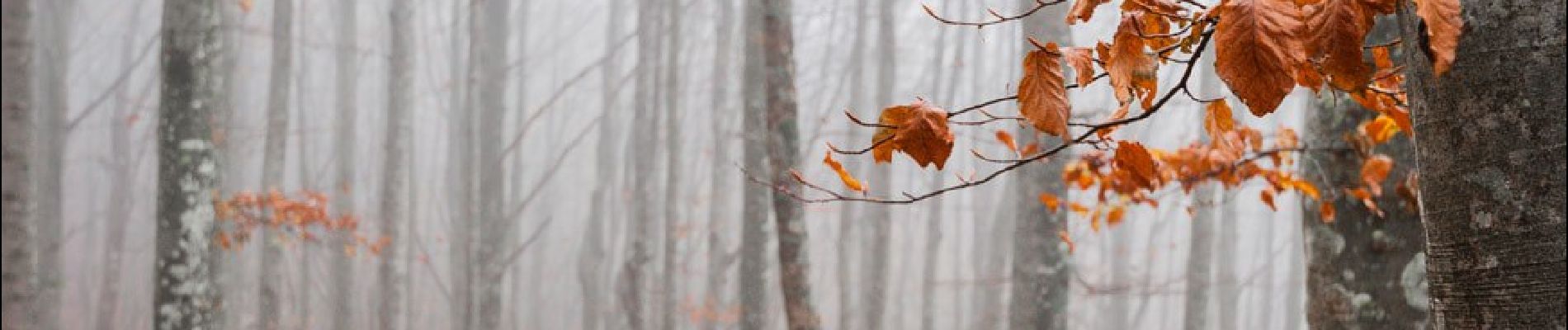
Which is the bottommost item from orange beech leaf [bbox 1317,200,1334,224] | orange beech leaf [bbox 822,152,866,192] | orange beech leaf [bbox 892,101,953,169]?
orange beech leaf [bbox 1317,200,1334,224]

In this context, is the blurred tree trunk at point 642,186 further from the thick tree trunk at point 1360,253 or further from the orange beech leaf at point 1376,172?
the orange beech leaf at point 1376,172

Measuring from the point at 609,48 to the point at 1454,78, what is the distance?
20.3 m

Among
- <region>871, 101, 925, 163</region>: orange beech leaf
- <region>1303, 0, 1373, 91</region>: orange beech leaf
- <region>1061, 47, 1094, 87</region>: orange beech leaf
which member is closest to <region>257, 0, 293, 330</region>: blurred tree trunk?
<region>871, 101, 925, 163</region>: orange beech leaf

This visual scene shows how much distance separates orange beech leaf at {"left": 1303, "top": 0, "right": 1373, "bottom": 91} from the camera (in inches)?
48.9

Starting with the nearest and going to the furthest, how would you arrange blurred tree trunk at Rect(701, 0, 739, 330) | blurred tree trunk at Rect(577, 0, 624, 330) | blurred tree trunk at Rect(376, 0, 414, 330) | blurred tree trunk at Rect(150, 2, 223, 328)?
blurred tree trunk at Rect(150, 2, 223, 328)
blurred tree trunk at Rect(376, 0, 414, 330)
blurred tree trunk at Rect(701, 0, 739, 330)
blurred tree trunk at Rect(577, 0, 624, 330)

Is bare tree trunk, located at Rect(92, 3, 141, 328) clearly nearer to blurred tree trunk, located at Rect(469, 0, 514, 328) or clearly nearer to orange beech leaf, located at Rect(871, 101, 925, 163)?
blurred tree trunk, located at Rect(469, 0, 514, 328)

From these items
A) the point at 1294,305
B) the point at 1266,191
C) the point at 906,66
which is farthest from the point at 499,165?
the point at 906,66

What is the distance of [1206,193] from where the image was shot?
1229 cm

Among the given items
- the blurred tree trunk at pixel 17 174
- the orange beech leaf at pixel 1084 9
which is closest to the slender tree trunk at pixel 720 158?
the blurred tree trunk at pixel 17 174

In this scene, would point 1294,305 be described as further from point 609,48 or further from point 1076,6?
point 1076,6

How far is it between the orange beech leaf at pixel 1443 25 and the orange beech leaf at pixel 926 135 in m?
0.62

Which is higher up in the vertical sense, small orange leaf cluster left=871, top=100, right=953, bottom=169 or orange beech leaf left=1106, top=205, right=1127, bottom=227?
small orange leaf cluster left=871, top=100, right=953, bottom=169

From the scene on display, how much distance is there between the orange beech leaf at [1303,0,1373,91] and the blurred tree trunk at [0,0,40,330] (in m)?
8.14

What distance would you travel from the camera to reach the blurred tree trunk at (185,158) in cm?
572
